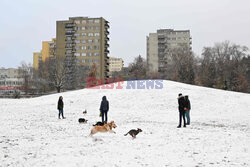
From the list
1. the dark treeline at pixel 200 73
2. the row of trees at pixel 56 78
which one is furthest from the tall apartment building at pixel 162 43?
the row of trees at pixel 56 78

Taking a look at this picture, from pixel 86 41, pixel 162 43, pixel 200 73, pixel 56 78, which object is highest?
pixel 162 43

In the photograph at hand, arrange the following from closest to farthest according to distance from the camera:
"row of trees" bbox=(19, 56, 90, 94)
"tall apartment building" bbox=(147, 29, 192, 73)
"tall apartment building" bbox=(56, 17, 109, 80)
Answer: "row of trees" bbox=(19, 56, 90, 94)
"tall apartment building" bbox=(56, 17, 109, 80)
"tall apartment building" bbox=(147, 29, 192, 73)

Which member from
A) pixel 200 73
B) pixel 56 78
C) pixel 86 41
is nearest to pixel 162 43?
pixel 86 41

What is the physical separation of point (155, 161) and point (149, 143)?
8.13 feet

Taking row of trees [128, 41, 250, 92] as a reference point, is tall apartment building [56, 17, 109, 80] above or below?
above

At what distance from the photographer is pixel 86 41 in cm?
10712

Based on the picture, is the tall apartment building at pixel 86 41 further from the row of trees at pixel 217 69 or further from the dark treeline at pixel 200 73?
the row of trees at pixel 217 69

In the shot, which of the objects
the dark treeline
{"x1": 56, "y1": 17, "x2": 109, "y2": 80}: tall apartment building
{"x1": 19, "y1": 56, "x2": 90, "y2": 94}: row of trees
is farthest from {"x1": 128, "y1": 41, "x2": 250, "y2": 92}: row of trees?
{"x1": 56, "y1": 17, "x2": 109, "y2": 80}: tall apartment building

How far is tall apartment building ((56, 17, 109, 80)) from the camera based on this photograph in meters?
106

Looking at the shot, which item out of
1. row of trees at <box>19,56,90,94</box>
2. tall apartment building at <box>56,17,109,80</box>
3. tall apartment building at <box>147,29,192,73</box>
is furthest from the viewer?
tall apartment building at <box>147,29,192,73</box>

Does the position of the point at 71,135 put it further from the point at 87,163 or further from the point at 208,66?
the point at 208,66

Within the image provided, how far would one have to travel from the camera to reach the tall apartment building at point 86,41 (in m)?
106

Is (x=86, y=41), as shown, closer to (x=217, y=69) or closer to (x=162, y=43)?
(x=162, y=43)

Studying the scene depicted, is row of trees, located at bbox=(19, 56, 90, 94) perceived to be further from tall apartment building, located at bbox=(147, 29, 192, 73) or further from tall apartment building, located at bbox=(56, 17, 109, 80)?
tall apartment building, located at bbox=(147, 29, 192, 73)
